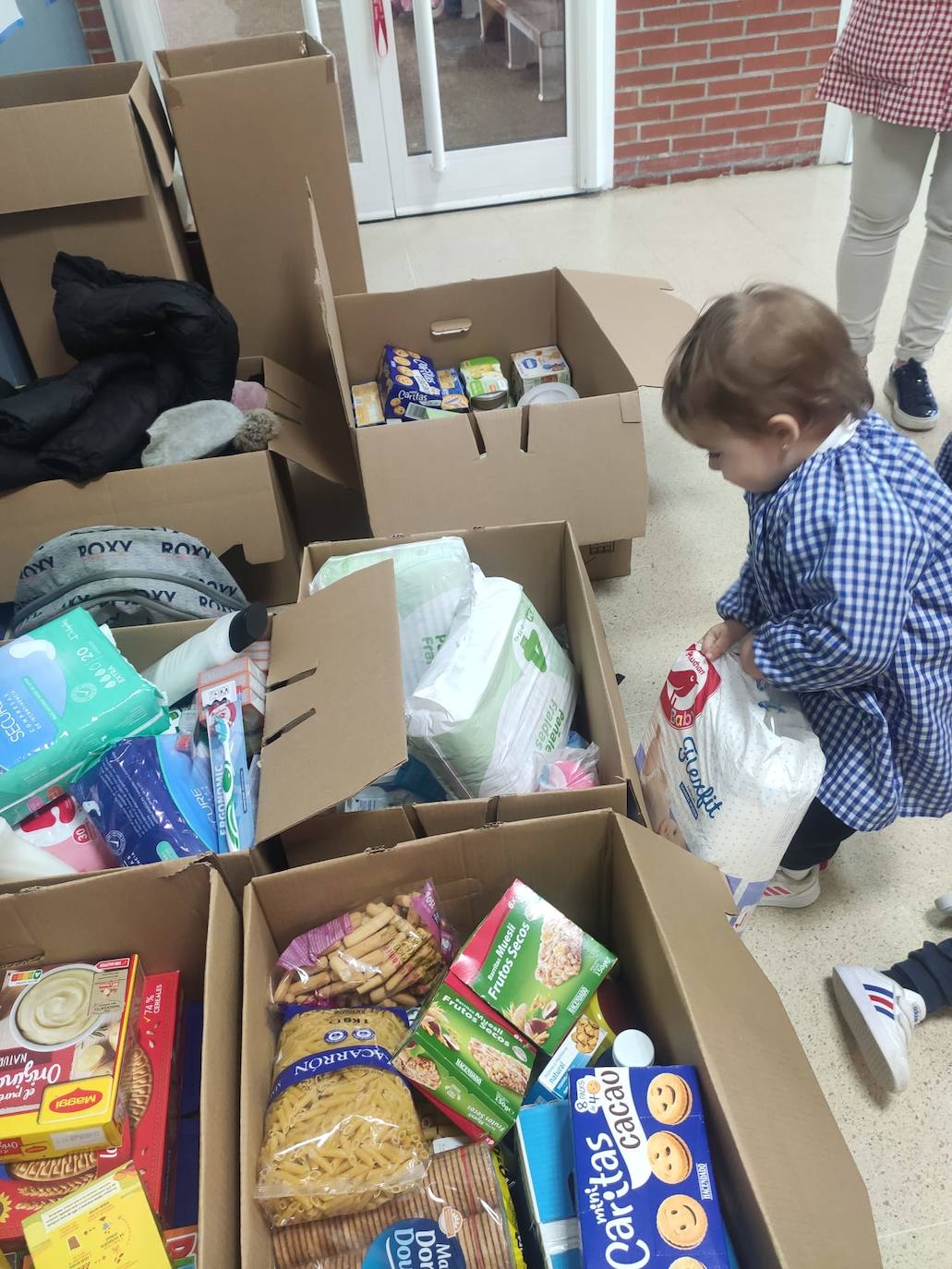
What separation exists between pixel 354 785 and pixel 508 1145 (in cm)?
40

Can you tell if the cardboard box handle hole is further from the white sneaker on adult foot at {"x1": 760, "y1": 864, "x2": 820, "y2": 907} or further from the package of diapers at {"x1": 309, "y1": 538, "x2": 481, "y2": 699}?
the white sneaker on adult foot at {"x1": 760, "y1": 864, "x2": 820, "y2": 907}

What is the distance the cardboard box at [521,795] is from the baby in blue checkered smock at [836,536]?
0.20 metres

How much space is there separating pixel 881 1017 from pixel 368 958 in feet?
2.06

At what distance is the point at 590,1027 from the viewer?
96 cm

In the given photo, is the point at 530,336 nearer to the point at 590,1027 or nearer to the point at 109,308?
the point at 109,308

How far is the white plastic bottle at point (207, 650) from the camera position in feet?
3.99

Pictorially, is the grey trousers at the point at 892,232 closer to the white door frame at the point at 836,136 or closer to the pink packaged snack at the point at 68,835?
the pink packaged snack at the point at 68,835

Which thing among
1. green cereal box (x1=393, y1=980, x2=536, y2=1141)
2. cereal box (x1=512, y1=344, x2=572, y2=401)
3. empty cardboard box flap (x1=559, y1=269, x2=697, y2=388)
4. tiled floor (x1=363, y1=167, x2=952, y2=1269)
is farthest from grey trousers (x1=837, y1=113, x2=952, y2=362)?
green cereal box (x1=393, y1=980, x2=536, y2=1141)

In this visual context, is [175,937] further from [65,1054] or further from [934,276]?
[934,276]

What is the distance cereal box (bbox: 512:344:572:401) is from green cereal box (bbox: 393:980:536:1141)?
1.44 m

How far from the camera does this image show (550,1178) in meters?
0.82

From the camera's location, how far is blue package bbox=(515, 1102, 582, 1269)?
0.79 metres

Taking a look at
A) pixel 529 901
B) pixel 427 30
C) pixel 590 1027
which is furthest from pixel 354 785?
pixel 427 30

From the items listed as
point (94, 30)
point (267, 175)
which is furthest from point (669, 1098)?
point (94, 30)
